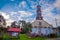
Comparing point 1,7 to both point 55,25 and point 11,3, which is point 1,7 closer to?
point 11,3

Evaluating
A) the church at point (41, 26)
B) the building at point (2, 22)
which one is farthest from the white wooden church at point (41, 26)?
the building at point (2, 22)

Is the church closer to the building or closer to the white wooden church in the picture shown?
the white wooden church

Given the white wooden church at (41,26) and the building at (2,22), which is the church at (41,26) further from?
the building at (2,22)

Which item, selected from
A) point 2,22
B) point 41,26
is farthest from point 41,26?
point 2,22

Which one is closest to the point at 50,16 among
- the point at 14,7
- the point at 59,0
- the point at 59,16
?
the point at 59,16

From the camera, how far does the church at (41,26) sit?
84.7 inches

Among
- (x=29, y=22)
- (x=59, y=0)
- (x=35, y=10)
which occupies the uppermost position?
(x=59, y=0)

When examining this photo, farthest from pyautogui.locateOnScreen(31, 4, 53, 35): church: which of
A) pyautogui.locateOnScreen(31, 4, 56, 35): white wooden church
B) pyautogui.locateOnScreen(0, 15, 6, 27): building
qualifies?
pyautogui.locateOnScreen(0, 15, 6, 27): building

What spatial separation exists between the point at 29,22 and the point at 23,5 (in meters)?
0.27

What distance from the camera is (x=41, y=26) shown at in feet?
7.14

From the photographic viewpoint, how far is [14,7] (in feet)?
7.12

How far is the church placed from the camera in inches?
84.7

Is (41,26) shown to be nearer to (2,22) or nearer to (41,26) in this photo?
(41,26)

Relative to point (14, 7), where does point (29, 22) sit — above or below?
below
